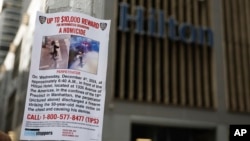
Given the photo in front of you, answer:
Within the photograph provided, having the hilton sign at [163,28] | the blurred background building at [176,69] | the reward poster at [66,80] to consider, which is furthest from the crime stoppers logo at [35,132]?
the hilton sign at [163,28]

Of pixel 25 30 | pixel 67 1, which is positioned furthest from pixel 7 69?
pixel 67 1

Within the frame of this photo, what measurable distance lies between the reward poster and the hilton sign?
935cm

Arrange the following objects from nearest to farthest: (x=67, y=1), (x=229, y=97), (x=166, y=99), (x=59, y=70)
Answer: (x=59, y=70)
(x=67, y=1)
(x=166, y=99)
(x=229, y=97)

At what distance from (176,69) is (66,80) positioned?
33.9 feet

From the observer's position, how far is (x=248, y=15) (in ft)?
49.1

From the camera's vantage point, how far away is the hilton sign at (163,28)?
13008 millimetres

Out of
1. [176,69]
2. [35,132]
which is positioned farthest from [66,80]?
[176,69]

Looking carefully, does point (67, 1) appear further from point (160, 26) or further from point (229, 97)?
point (229, 97)

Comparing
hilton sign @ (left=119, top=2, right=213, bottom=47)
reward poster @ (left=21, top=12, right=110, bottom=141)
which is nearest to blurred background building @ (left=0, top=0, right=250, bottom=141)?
hilton sign @ (left=119, top=2, right=213, bottom=47)

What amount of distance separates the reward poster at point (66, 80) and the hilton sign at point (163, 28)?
935 centimetres

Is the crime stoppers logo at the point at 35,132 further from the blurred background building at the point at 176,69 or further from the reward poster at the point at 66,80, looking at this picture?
the blurred background building at the point at 176,69

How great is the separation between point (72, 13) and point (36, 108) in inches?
33.3

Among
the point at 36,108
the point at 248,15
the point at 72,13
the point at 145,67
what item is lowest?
the point at 36,108

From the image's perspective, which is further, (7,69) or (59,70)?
(7,69)
